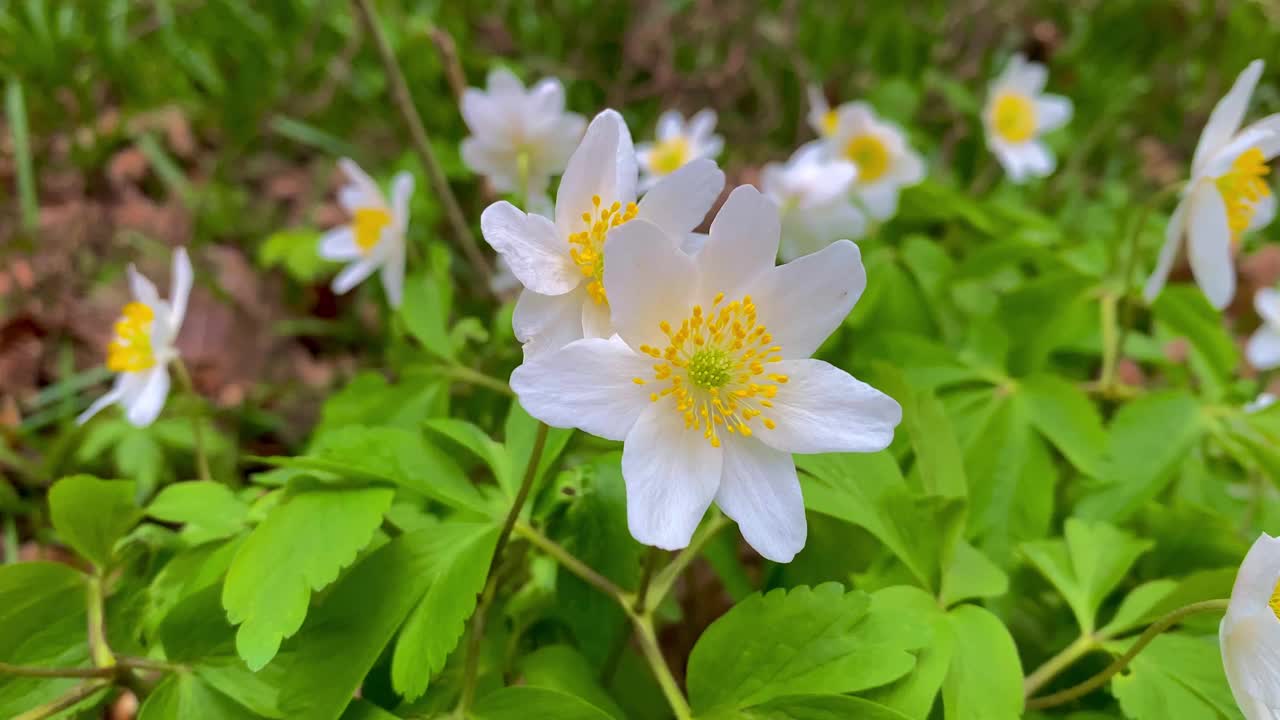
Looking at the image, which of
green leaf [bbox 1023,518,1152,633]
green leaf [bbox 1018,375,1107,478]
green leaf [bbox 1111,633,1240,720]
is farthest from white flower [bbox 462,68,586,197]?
green leaf [bbox 1111,633,1240,720]

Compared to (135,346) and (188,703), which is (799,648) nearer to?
(188,703)

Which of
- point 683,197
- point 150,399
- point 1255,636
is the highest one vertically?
point 683,197

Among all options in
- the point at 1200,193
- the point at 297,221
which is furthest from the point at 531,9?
the point at 1200,193

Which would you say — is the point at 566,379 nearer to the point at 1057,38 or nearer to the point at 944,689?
the point at 944,689

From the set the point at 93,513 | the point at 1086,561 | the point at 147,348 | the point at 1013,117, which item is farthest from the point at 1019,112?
the point at 93,513

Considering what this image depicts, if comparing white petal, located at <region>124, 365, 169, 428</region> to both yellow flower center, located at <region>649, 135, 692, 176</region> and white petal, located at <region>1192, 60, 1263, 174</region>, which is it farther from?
white petal, located at <region>1192, 60, 1263, 174</region>

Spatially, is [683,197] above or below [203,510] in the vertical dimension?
above

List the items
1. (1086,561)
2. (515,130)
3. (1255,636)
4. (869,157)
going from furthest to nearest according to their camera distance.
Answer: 1. (869,157)
2. (515,130)
3. (1086,561)
4. (1255,636)

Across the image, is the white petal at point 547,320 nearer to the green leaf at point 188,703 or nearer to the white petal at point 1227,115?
the green leaf at point 188,703
